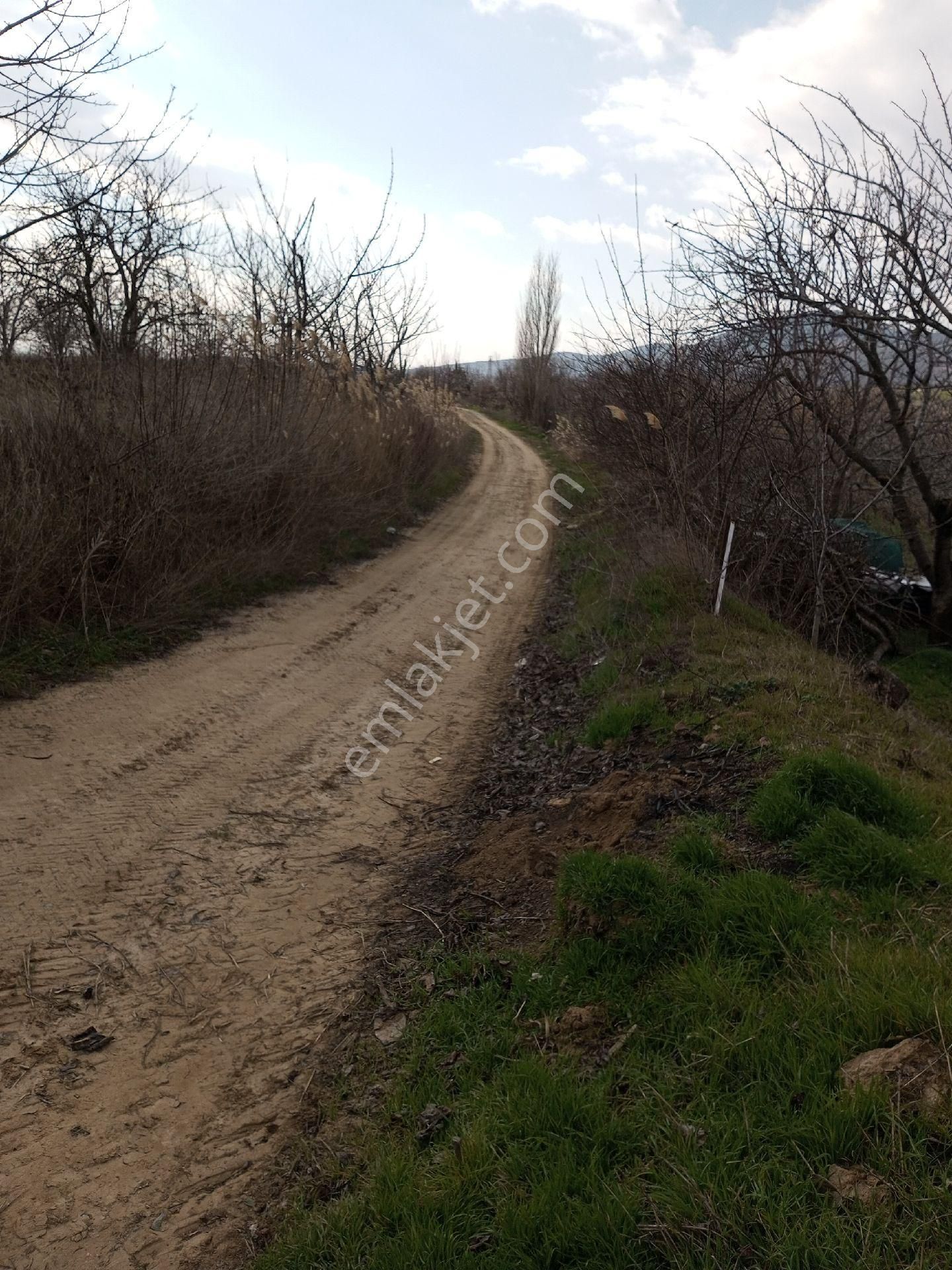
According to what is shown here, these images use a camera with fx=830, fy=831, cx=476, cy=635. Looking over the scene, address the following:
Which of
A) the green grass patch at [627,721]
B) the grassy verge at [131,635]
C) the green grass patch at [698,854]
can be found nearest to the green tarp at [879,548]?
the green grass patch at [627,721]

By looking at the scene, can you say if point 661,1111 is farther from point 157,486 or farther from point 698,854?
point 157,486

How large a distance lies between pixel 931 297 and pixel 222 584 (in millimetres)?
7642

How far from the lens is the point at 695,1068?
8.84 feet

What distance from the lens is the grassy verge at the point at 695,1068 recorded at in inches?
84.1

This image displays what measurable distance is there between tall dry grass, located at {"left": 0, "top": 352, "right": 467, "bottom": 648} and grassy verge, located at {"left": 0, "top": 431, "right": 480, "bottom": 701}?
1.6 inches

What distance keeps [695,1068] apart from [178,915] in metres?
2.44

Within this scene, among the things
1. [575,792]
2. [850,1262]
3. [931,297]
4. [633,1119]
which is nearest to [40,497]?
[575,792]

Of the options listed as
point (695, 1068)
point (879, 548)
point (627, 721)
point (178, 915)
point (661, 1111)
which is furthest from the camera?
point (879, 548)

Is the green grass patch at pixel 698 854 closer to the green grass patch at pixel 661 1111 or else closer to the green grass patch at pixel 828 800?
the green grass patch at pixel 661 1111

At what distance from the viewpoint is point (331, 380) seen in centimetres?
1359

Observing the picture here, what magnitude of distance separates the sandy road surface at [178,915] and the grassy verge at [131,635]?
0.25 meters

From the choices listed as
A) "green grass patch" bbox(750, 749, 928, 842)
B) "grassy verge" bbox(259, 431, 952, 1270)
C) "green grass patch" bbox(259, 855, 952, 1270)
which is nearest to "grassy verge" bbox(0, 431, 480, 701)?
"grassy verge" bbox(259, 431, 952, 1270)

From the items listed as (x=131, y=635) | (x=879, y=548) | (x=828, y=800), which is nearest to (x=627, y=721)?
(x=828, y=800)

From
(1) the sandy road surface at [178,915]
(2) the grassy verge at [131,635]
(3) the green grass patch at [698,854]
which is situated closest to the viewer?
(1) the sandy road surface at [178,915]
